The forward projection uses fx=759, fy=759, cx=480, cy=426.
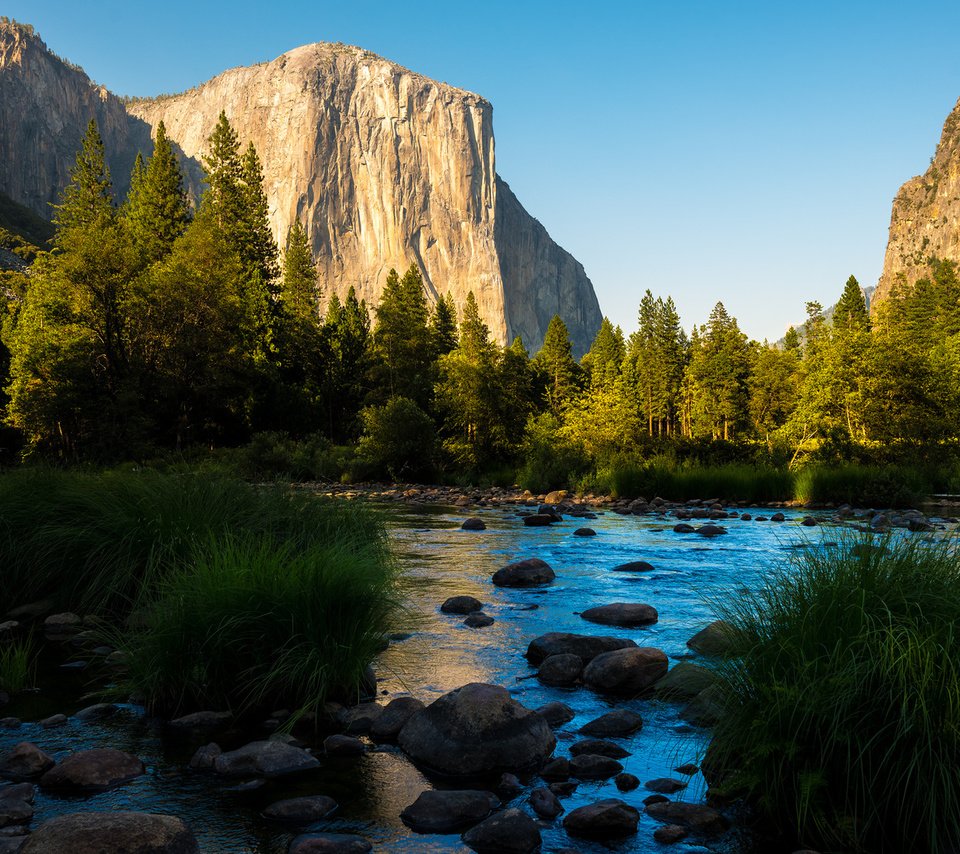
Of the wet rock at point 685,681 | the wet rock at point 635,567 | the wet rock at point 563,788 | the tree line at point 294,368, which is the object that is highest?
the tree line at point 294,368

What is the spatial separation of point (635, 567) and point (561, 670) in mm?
5609

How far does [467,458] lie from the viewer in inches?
1346

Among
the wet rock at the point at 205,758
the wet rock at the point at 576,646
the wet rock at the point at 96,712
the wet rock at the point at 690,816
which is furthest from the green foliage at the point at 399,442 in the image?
the wet rock at the point at 690,816

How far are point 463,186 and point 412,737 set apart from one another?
641 ft

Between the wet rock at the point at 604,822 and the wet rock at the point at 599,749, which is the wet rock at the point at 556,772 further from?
the wet rock at the point at 604,822

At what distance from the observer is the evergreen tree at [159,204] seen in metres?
52.5

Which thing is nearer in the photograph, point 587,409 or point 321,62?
point 587,409

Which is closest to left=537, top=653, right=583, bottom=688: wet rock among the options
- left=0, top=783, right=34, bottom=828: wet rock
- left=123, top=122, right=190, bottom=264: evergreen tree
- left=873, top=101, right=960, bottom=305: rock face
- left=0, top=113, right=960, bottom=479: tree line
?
left=0, top=783, right=34, bottom=828: wet rock

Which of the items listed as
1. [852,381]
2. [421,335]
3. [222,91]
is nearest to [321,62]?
[222,91]

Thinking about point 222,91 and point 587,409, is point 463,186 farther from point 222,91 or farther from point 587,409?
point 587,409

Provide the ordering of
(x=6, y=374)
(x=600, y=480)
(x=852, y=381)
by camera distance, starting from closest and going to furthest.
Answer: (x=600, y=480) → (x=852, y=381) → (x=6, y=374)

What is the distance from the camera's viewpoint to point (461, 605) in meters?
8.46

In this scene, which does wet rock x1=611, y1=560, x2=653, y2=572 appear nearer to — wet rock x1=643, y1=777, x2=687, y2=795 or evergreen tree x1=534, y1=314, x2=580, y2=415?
wet rock x1=643, y1=777, x2=687, y2=795

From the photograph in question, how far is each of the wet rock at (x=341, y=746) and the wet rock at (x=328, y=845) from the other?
3.57 ft
